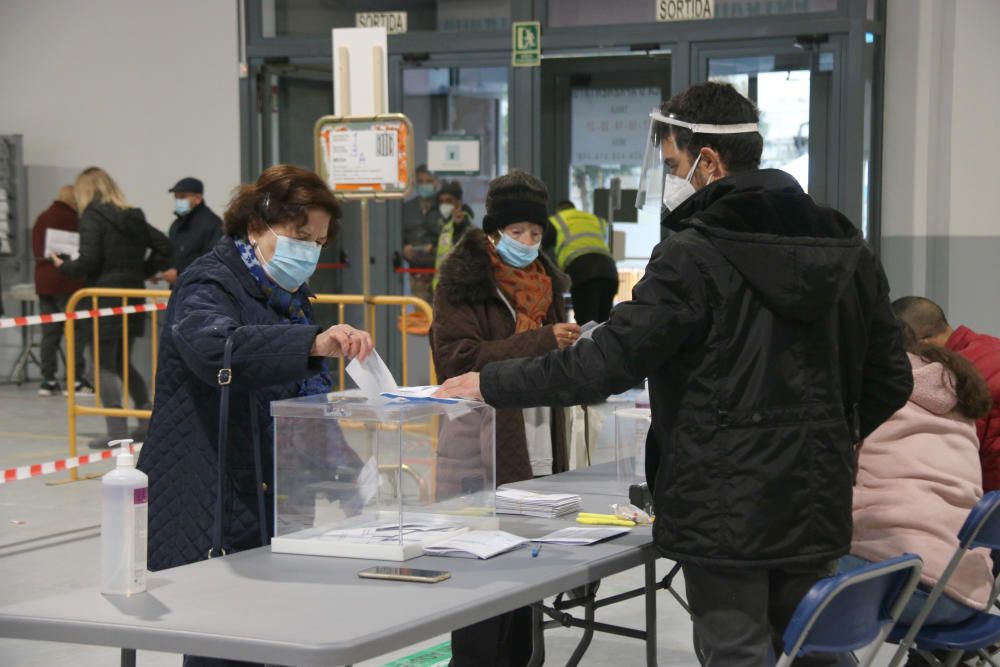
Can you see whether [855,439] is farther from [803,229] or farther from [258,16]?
[258,16]

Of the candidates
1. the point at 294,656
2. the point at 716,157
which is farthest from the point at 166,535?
the point at 716,157

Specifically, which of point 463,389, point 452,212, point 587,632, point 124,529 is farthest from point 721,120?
point 452,212

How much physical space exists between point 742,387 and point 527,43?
7.85m

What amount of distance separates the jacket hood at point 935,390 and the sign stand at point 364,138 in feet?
9.53

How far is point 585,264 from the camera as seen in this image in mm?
8945

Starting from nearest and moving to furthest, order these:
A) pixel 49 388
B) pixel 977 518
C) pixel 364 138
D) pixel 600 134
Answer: pixel 977 518
pixel 364 138
pixel 600 134
pixel 49 388

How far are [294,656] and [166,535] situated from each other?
0.98 metres

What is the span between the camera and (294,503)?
3.11 m

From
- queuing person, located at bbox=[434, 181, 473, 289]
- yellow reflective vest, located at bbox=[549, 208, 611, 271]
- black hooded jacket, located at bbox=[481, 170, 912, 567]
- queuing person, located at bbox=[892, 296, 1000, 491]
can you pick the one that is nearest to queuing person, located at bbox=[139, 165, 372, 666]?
black hooded jacket, located at bbox=[481, 170, 912, 567]

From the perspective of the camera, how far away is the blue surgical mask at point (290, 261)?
129 inches

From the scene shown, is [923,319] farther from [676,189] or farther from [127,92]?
[127,92]

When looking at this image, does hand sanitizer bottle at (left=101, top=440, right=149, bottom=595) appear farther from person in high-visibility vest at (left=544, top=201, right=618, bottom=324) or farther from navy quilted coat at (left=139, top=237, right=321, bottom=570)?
person in high-visibility vest at (left=544, top=201, right=618, bottom=324)

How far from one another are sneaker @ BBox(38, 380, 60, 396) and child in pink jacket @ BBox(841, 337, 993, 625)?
8877mm

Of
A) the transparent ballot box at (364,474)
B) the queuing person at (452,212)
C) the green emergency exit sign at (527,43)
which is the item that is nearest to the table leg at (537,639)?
the transparent ballot box at (364,474)
